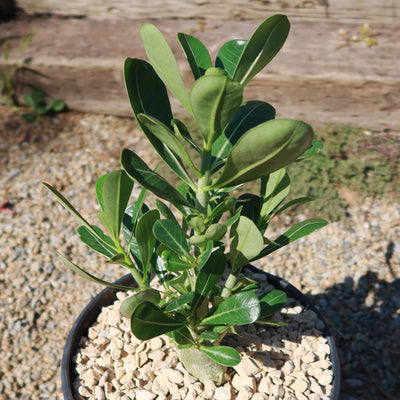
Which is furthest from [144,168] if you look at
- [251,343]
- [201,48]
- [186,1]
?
[186,1]

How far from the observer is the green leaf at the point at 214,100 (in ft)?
2.27

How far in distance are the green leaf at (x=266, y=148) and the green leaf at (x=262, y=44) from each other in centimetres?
15

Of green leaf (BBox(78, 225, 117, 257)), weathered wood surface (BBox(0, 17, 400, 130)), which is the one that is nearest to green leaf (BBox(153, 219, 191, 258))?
green leaf (BBox(78, 225, 117, 257))

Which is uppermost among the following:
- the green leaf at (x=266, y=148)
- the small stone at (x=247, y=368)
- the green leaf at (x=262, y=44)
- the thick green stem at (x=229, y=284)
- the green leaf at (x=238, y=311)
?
the green leaf at (x=262, y=44)

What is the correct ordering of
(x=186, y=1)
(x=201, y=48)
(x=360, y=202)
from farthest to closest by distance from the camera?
1. (x=186, y=1)
2. (x=360, y=202)
3. (x=201, y=48)

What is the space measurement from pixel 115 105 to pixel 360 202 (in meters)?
1.54

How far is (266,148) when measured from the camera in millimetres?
710

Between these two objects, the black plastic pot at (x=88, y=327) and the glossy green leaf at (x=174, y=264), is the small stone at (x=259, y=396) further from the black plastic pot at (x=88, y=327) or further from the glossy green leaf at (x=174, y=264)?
the glossy green leaf at (x=174, y=264)

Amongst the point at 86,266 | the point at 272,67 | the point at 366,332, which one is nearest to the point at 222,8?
the point at 272,67

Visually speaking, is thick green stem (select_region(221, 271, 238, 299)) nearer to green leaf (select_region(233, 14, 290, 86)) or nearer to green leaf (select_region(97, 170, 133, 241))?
green leaf (select_region(97, 170, 133, 241))

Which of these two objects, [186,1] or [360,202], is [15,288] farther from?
[186,1]

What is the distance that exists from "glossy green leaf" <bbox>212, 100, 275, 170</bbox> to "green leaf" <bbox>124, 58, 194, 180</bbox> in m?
0.10

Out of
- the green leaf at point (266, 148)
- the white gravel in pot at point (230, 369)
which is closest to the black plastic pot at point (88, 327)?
the white gravel in pot at point (230, 369)

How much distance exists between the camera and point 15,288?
2131 mm
